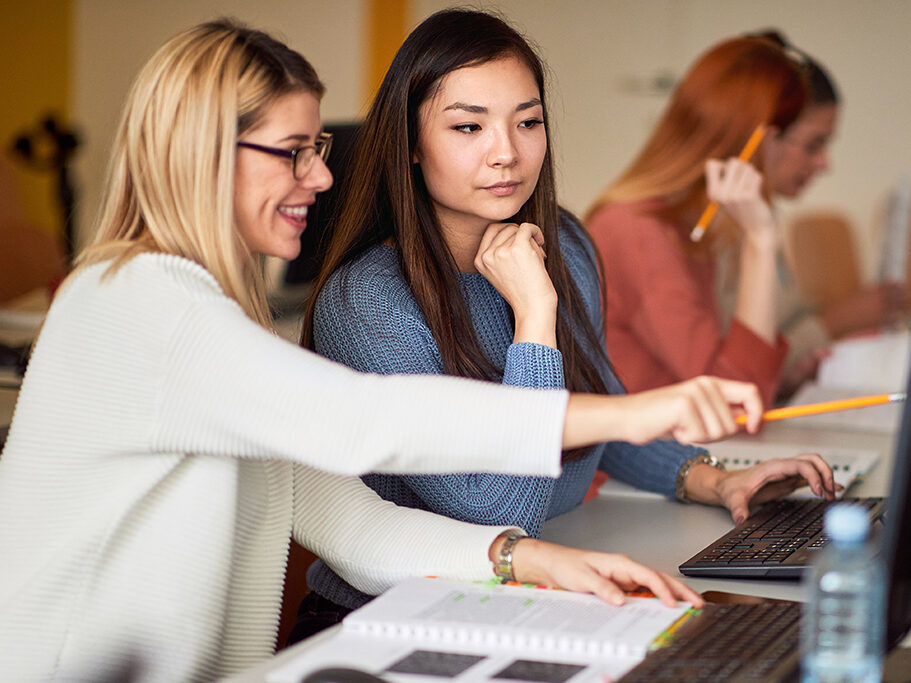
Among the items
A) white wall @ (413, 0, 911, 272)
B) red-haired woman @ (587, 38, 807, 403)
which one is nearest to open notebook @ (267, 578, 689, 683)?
red-haired woman @ (587, 38, 807, 403)

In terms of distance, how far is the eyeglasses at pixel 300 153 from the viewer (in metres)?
1.16

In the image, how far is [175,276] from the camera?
1069 millimetres

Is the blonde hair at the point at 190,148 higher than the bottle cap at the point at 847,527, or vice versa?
the blonde hair at the point at 190,148

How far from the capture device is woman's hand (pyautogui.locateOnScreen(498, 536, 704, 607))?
1.11m

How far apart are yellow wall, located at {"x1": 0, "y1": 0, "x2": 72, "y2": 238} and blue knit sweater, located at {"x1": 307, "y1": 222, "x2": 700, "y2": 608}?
4241 millimetres

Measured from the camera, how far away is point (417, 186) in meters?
1.58

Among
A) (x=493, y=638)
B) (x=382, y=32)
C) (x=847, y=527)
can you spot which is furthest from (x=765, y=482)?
(x=382, y=32)

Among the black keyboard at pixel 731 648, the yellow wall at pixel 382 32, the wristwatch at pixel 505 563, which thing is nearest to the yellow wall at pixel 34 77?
the yellow wall at pixel 382 32

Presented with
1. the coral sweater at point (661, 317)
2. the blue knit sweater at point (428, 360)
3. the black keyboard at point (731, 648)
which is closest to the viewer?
the black keyboard at point (731, 648)

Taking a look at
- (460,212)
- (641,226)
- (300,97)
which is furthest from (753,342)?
(300,97)

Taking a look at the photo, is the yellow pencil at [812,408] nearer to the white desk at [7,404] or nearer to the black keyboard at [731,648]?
the black keyboard at [731,648]

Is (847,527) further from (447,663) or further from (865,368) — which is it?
(865,368)

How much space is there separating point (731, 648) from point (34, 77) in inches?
209

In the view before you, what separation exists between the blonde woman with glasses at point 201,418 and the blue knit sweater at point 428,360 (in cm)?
15
